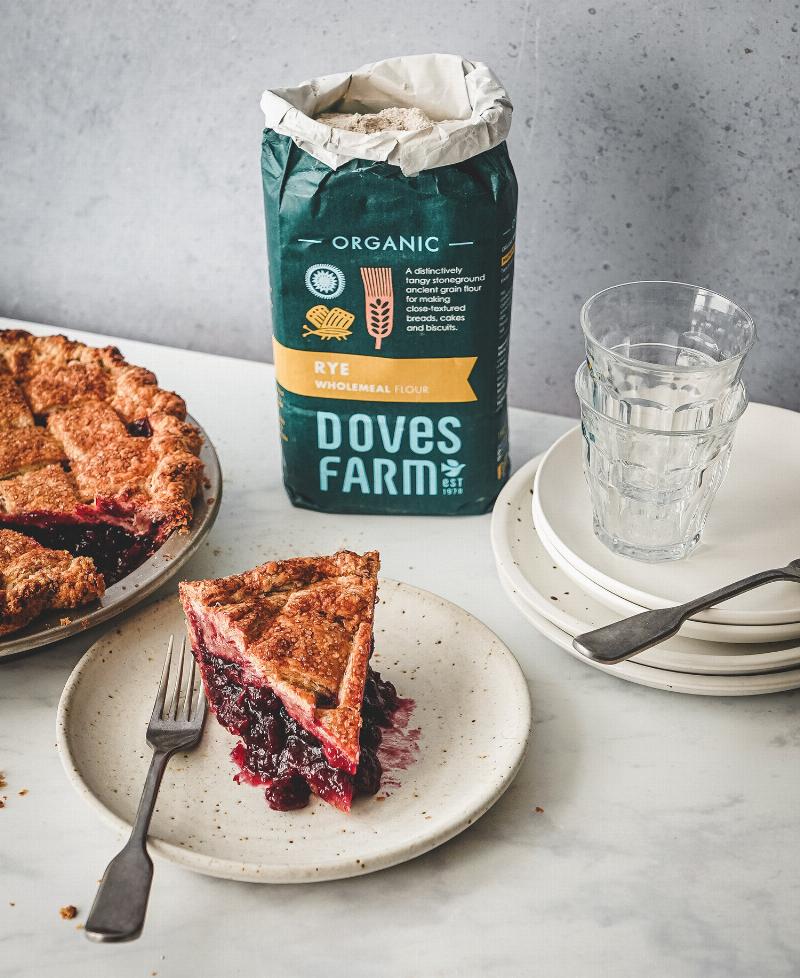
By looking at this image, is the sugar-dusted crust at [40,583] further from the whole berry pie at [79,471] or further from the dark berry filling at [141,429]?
the dark berry filling at [141,429]

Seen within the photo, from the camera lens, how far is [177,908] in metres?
0.95

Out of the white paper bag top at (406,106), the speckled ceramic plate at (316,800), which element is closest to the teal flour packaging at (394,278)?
the white paper bag top at (406,106)

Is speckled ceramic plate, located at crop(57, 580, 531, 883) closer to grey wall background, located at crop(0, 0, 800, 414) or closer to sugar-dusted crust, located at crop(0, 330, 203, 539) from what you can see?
sugar-dusted crust, located at crop(0, 330, 203, 539)

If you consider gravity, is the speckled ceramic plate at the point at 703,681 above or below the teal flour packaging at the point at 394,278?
below

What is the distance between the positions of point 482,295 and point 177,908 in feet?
2.69

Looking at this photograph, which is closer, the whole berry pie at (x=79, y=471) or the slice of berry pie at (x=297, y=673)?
the slice of berry pie at (x=297, y=673)

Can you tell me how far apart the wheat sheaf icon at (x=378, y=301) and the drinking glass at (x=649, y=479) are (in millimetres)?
265

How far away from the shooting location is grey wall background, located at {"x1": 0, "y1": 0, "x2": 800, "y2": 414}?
1436 mm

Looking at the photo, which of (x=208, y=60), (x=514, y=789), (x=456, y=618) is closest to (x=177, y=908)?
(x=514, y=789)

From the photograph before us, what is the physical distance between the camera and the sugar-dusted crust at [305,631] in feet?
3.40

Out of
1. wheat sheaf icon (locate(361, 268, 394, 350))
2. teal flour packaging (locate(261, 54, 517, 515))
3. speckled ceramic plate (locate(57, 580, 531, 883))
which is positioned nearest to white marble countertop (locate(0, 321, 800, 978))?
speckled ceramic plate (locate(57, 580, 531, 883))

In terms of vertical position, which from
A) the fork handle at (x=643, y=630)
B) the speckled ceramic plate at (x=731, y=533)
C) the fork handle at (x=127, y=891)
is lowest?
the fork handle at (x=127, y=891)

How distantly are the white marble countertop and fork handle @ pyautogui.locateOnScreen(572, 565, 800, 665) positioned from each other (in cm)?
14

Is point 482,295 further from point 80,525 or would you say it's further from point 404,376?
point 80,525
